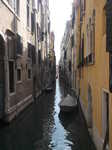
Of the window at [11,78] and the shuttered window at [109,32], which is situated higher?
the shuttered window at [109,32]

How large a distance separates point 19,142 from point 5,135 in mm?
1232

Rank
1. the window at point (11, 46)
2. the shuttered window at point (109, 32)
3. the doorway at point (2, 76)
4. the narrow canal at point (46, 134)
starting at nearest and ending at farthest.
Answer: the shuttered window at point (109, 32)
the narrow canal at point (46, 134)
the doorway at point (2, 76)
the window at point (11, 46)

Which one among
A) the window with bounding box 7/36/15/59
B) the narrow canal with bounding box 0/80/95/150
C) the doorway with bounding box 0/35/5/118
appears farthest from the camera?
the window with bounding box 7/36/15/59

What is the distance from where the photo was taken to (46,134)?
11.7 m

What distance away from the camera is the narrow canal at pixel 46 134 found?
988 centimetres

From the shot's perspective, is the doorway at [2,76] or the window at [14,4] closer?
the doorway at [2,76]

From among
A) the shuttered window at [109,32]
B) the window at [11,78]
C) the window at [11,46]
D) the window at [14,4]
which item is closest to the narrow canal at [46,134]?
the window at [11,78]

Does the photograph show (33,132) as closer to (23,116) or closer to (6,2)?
(23,116)

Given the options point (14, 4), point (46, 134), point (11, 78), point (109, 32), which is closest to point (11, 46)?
point (11, 78)

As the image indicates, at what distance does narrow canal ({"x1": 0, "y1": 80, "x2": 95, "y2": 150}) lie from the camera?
9.88m

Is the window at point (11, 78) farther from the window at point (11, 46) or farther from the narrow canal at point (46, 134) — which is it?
the narrow canal at point (46, 134)

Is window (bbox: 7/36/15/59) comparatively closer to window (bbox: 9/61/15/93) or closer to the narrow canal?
window (bbox: 9/61/15/93)

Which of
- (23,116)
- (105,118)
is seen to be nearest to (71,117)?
(23,116)

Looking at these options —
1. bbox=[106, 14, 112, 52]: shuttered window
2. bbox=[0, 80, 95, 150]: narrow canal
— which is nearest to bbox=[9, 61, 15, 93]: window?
bbox=[0, 80, 95, 150]: narrow canal
